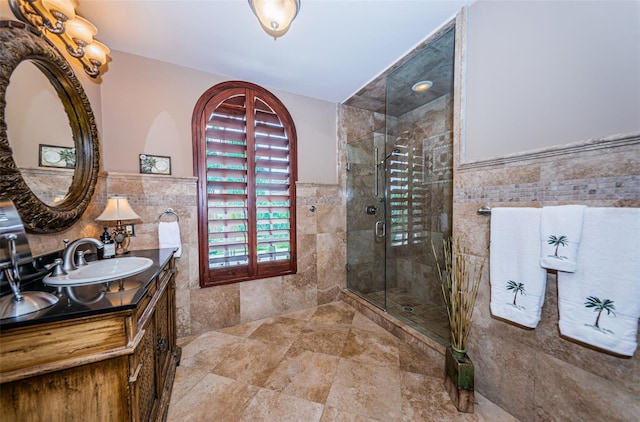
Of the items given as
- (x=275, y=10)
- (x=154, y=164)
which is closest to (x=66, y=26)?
(x=154, y=164)

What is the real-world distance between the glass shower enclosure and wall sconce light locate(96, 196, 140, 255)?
2.10m

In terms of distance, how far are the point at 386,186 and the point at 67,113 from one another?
107 inches

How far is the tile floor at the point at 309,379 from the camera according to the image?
1248mm

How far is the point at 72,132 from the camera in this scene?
4.57ft

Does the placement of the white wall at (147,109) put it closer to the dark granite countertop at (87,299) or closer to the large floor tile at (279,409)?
the dark granite countertop at (87,299)

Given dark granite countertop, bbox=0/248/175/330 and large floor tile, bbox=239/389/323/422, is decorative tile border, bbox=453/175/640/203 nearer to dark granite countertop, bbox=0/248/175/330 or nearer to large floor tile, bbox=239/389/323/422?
large floor tile, bbox=239/389/323/422

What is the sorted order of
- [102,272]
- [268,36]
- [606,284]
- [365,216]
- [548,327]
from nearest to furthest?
[606,284]
[548,327]
[102,272]
[268,36]
[365,216]

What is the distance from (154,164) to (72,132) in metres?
0.51

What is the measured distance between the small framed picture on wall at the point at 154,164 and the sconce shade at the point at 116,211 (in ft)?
1.40

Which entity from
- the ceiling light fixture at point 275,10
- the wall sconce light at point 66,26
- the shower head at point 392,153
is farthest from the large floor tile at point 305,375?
the wall sconce light at point 66,26

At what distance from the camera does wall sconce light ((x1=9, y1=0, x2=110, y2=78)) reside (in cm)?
108

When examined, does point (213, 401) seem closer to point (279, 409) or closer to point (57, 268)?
point (279, 409)

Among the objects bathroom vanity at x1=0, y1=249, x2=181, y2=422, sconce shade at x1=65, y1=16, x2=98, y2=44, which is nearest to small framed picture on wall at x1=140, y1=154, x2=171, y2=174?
sconce shade at x1=65, y1=16, x2=98, y2=44

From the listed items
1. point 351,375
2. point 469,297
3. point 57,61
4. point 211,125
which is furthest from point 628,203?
point 57,61
